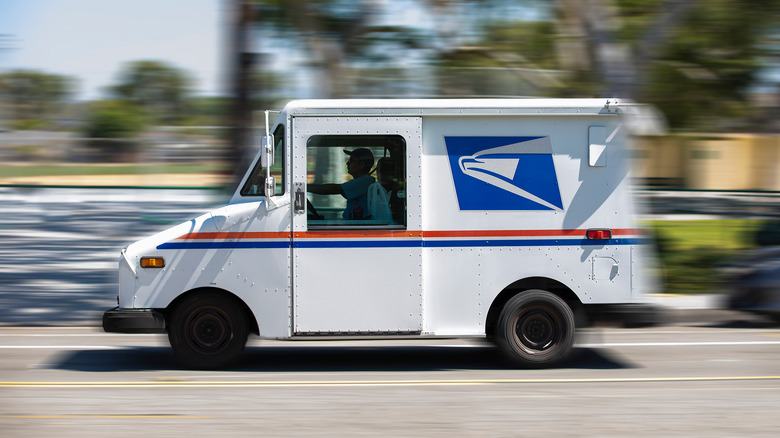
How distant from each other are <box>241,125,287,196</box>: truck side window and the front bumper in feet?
4.28

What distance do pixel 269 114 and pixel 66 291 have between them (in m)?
5.42

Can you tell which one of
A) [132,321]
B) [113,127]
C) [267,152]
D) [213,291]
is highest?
[113,127]

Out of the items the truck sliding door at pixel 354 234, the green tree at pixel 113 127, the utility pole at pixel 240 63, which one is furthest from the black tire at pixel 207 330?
the green tree at pixel 113 127

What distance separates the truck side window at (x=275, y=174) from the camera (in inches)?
278

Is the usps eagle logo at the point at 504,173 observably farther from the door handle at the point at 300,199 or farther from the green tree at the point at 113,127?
the green tree at the point at 113,127

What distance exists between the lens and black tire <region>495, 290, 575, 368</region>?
7.21 metres

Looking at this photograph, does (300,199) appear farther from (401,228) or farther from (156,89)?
(156,89)

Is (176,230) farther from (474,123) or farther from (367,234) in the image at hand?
(474,123)

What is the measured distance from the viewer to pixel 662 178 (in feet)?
56.8

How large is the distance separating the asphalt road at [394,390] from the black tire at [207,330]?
14 centimetres

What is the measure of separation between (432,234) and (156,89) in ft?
48.5

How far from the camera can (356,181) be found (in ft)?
23.2

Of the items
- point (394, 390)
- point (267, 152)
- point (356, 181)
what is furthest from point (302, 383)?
point (267, 152)

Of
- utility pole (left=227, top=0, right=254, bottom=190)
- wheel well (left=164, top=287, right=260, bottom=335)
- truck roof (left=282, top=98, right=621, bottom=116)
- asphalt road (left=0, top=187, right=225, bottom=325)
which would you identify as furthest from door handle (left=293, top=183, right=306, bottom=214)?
asphalt road (left=0, top=187, right=225, bottom=325)
